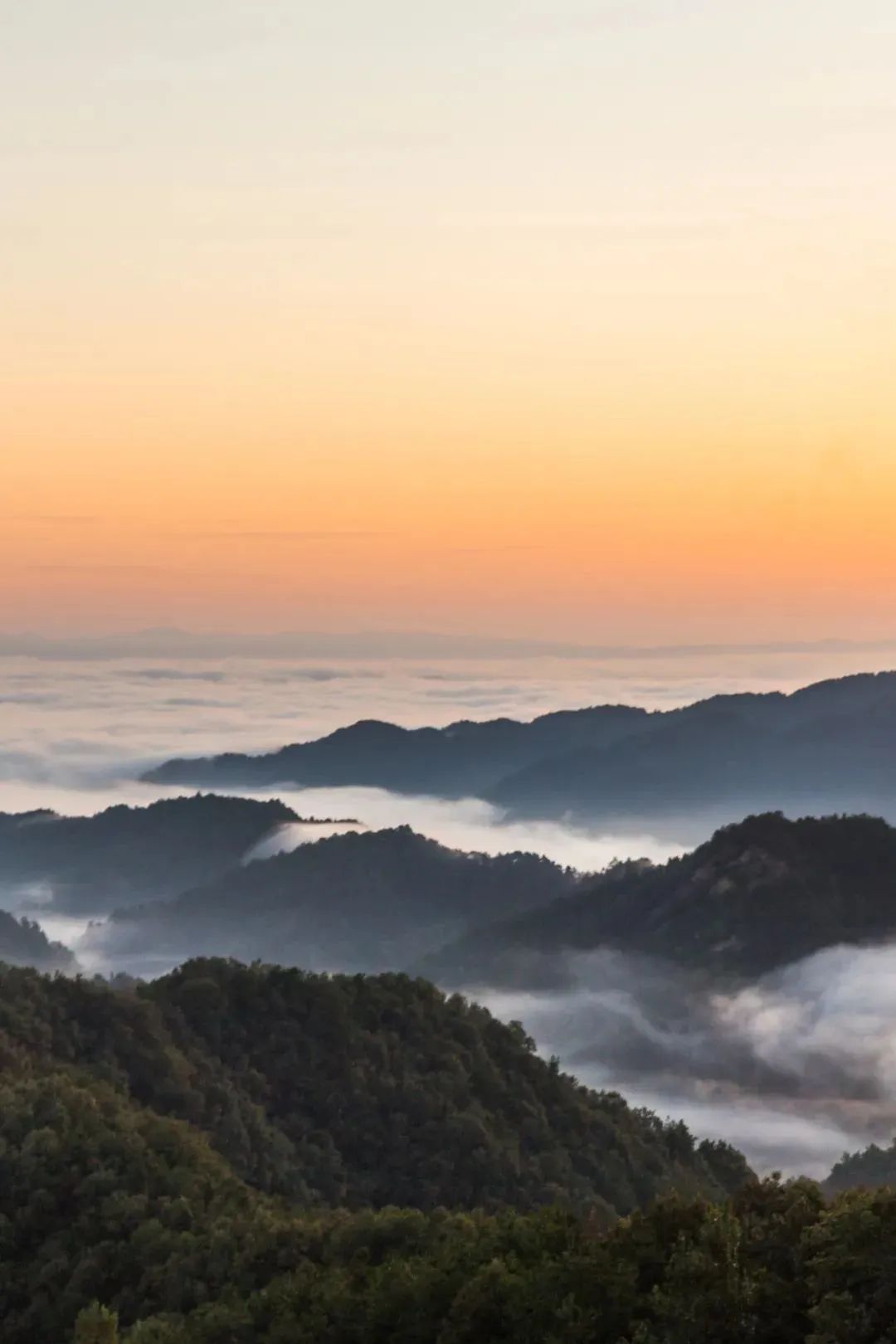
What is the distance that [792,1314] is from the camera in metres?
32.5

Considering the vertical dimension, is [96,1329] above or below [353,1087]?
above

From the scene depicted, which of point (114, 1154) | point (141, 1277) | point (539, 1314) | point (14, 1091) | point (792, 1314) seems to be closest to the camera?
point (792, 1314)

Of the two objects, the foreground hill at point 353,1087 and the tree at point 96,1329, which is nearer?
the tree at point 96,1329

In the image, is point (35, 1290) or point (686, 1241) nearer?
point (686, 1241)

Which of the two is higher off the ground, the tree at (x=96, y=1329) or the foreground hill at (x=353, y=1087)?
the tree at (x=96, y=1329)

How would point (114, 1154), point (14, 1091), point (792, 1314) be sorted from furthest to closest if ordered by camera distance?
point (14, 1091) → point (114, 1154) → point (792, 1314)

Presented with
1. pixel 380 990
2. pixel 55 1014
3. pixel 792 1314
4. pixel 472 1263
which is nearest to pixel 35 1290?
pixel 472 1263

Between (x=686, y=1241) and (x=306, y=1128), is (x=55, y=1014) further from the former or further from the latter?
(x=686, y=1241)

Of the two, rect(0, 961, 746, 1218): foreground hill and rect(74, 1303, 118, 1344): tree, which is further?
rect(0, 961, 746, 1218): foreground hill

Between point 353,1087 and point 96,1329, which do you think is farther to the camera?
point 353,1087

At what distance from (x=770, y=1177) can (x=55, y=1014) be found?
5634cm

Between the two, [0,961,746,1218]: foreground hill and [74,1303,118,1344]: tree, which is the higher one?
[74,1303,118,1344]: tree

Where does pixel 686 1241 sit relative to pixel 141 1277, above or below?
above

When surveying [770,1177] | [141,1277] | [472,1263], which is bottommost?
[141,1277]
